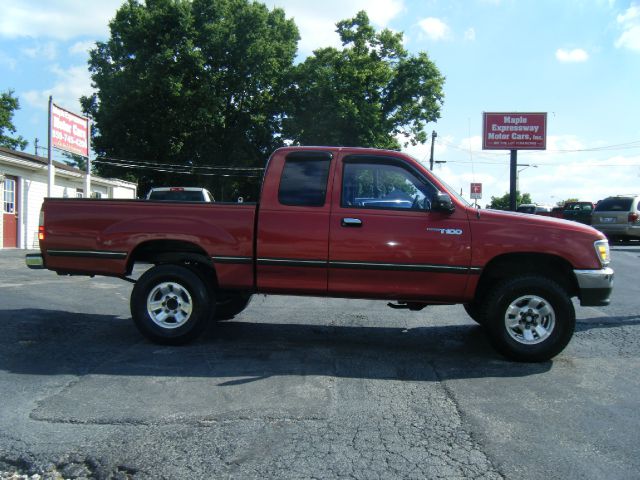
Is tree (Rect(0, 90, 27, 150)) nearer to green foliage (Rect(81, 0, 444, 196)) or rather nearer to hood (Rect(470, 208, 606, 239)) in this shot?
green foliage (Rect(81, 0, 444, 196))

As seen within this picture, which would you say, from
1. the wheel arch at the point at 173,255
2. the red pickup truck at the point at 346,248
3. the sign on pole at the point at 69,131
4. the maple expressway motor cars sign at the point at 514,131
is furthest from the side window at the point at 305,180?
the maple expressway motor cars sign at the point at 514,131

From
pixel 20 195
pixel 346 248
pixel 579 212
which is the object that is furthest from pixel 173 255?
pixel 579 212

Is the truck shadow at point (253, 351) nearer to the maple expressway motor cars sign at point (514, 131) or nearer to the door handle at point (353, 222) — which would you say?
the door handle at point (353, 222)

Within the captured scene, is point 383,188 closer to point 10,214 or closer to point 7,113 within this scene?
point 10,214

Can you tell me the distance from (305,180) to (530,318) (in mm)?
2727

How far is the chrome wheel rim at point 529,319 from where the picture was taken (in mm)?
5438

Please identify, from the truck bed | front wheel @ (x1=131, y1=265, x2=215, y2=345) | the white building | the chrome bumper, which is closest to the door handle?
the truck bed

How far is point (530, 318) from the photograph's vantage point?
546 centimetres

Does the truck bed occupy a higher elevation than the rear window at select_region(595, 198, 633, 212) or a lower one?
lower

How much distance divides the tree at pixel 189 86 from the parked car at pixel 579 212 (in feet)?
61.7

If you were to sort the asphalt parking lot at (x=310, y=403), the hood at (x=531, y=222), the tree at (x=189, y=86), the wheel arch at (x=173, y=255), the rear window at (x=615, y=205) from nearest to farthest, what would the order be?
the asphalt parking lot at (x=310, y=403) → the hood at (x=531, y=222) → the wheel arch at (x=173, y=255) → the rear window at (x=615, y=205) → the tree at (x=189, y=86)

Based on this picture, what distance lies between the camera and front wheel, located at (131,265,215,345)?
18.8 ft

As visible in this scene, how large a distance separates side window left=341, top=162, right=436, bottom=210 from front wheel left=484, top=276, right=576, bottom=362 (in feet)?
4.05

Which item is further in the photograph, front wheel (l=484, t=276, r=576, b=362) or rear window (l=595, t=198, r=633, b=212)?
rear window (l=595, t=198, r=633, b=212)
